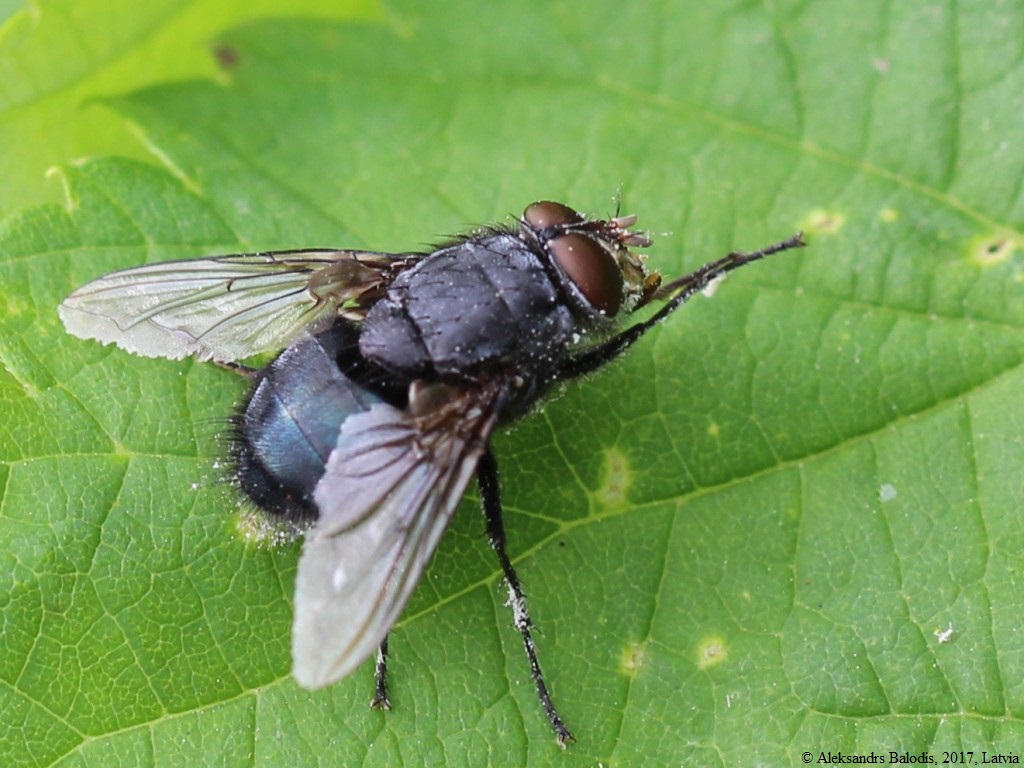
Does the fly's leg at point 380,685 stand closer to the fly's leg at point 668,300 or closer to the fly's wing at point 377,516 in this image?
the fly's wing at point 377,516

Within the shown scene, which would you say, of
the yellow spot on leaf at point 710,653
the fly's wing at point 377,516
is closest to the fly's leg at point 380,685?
the fly's wing at point 377,516

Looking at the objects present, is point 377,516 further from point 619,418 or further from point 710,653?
point 710,653

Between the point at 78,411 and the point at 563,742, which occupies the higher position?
the point at 78,411

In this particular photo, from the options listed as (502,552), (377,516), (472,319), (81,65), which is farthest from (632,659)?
(81,65)

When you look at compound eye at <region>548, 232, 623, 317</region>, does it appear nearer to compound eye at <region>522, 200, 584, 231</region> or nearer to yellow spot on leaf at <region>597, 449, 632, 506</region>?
compound eye at <region>522, 200, 584, 231</region>

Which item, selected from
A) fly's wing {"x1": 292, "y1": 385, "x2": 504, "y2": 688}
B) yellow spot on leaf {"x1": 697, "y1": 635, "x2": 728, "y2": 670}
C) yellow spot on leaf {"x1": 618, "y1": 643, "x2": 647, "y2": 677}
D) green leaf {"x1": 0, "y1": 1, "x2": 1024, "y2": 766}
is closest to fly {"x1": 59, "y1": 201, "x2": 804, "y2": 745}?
fly's wing {"x1": 292, "y1": 385, "x2": 504, "y2": 688}

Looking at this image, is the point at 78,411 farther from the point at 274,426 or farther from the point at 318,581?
the point at 318,581

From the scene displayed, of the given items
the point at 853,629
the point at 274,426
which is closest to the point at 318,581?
the point at 274,426
